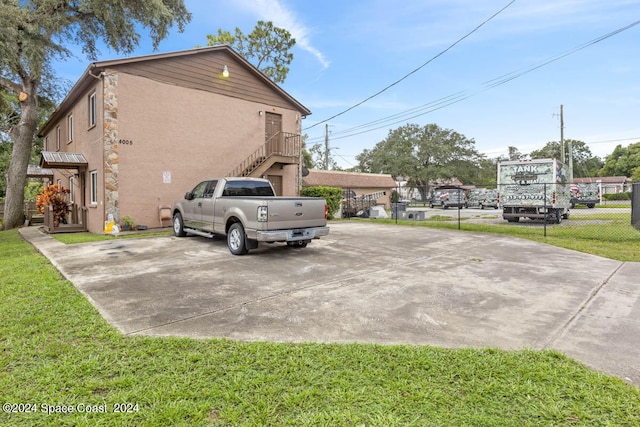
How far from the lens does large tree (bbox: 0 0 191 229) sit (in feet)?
41.6

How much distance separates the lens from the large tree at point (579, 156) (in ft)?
222

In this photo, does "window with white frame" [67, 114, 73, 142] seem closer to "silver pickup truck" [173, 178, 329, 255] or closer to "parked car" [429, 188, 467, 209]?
"silver pickup truck" [173, 178, 329, 255]

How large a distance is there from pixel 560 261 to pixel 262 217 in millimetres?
6497

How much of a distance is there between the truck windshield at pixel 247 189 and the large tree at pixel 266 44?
22727 millimetres

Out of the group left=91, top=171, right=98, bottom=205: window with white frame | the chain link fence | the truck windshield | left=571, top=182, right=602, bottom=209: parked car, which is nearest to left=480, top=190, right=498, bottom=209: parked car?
left=571, top=182, right=602, bottom=209: parked car

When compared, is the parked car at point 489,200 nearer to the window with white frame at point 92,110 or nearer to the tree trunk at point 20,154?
the window with white frame at point 92,110

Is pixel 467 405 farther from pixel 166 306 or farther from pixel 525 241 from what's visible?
pixel 525 241

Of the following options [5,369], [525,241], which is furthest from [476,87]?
[5,369]

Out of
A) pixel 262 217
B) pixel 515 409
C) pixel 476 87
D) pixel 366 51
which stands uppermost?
pixel 366 51

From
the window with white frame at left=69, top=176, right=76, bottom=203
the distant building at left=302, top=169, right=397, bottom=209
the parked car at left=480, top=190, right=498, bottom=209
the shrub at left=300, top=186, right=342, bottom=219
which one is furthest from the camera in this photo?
the parked car at left=480, top=190, right=498, bottom=209

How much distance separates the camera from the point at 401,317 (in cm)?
372

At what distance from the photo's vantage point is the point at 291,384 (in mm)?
2393

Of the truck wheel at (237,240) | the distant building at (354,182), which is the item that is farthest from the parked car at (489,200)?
the truck wheel at (237,240)

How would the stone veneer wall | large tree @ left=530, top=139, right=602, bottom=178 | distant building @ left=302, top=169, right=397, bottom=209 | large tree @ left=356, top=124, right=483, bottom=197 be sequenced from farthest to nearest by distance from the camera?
large tree @ left=530, top=139, right=602, bottom=178 → large tree @ left=356, top=124, right=483, bottom=197 → distant building @ left=302, top=169, right=397, bottom=209 → the stone veneer wall
